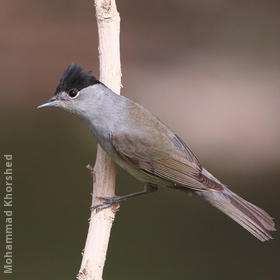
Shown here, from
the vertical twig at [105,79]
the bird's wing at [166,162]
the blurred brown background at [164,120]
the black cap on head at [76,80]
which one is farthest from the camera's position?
the blurred brown background at [164,120]

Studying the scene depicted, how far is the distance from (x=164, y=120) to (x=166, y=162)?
2353 millimetres

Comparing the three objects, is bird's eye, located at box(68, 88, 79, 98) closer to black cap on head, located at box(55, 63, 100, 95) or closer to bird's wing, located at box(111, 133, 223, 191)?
black cap on head, located at box(55, 63, 100, 95)

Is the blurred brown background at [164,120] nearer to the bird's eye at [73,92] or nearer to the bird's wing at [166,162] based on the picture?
the bird's wing at [166,162]

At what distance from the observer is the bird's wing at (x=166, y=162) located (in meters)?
2.83

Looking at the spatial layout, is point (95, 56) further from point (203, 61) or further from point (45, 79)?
point (203, 61)

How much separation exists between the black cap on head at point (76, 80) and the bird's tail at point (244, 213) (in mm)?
729

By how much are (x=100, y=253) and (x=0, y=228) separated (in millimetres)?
1990

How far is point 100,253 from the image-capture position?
2463 millimetres

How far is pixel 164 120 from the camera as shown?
5223 mm

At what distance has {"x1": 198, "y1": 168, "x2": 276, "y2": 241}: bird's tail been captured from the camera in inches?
113

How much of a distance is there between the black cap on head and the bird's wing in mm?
269

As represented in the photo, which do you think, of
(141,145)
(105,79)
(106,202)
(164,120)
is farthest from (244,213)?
(164,120)

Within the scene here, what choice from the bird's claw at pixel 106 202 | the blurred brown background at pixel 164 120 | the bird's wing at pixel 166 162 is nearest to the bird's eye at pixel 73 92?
the bird's wing at pixel 166 162

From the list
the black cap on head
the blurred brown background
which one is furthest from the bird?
the blurred brown background
